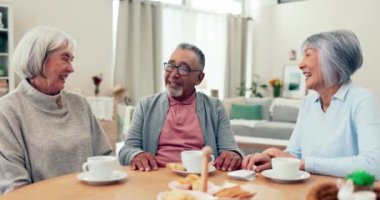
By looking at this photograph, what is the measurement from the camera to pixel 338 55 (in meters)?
1.69

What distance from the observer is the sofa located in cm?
552

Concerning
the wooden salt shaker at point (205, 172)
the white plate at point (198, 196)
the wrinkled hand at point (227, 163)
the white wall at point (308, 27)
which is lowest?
the wrinkled hand at point (227, 163)

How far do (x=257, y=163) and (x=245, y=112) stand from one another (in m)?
4.71

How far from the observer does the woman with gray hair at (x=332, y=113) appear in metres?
1.53

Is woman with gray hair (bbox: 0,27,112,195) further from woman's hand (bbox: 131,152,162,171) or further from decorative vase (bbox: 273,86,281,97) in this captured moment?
decorative vase (bbox: 273,86,281,97)

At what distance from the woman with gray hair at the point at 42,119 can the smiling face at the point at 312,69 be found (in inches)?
39.7

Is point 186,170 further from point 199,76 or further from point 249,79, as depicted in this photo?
point 249,79

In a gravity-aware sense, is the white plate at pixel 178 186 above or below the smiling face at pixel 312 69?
below

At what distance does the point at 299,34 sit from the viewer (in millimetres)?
6953

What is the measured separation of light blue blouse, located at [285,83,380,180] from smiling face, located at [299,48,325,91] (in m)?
0.09

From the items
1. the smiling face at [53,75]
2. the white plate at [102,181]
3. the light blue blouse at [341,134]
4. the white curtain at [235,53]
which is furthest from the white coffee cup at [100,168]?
the white curtain at [235,53]

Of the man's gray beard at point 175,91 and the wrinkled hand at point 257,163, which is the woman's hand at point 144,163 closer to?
the wrinkled hand at point 257,163

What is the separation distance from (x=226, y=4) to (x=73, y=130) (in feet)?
18.9

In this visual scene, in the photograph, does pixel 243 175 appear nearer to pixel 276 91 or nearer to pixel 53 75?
pixel 53 75
